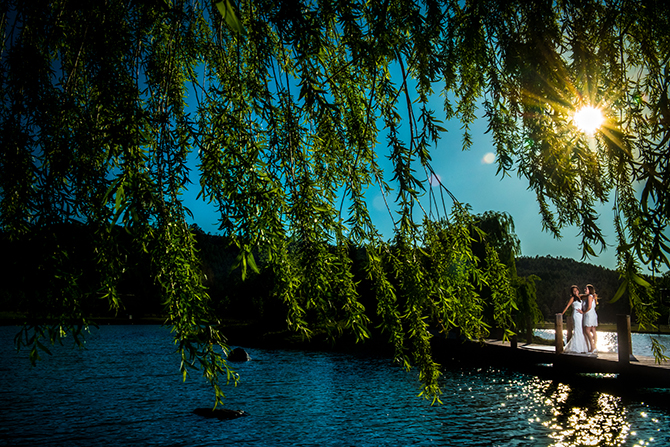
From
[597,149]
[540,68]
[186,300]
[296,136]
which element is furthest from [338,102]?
[597,149]

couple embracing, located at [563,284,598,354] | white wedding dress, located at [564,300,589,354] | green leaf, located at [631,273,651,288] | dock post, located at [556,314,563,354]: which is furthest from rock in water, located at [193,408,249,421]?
green leaf, located at [631,273,651,288]

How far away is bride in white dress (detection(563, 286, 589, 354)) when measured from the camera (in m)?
→ 12.5

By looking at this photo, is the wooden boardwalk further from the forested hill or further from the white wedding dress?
the forested hill

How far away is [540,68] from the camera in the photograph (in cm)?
254

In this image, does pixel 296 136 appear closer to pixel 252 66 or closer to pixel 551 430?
pixel 252 66

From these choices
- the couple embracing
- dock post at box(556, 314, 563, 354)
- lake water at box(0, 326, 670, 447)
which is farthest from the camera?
dock post at box(556, 314, 563, 354)

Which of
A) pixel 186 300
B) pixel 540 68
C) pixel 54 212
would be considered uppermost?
pixel 540 68

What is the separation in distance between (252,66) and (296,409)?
12596 mm

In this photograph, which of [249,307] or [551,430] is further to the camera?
[249,307]

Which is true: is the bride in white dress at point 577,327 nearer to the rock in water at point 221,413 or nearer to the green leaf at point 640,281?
the rock in water at point 221,413

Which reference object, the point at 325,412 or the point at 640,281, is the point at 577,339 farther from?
the point at 640,281

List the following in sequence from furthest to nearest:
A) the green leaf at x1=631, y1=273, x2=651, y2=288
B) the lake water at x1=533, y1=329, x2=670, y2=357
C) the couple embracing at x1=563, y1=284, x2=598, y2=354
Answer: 1. the lake water at x1=533, y1=329, x2=670, y2=357
2. the couple embracing at x1=563, y1=284, x2=598, y2=354
3. the green leaf at x1=631, y1=273, x2=651, y2=288

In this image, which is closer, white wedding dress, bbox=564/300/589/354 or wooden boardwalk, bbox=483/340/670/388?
wooden boardwalk, bbox=483/340/670/388

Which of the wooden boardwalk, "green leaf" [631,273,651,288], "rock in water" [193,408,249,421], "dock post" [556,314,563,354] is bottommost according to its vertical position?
"rock in water" [193,408,249,421]
